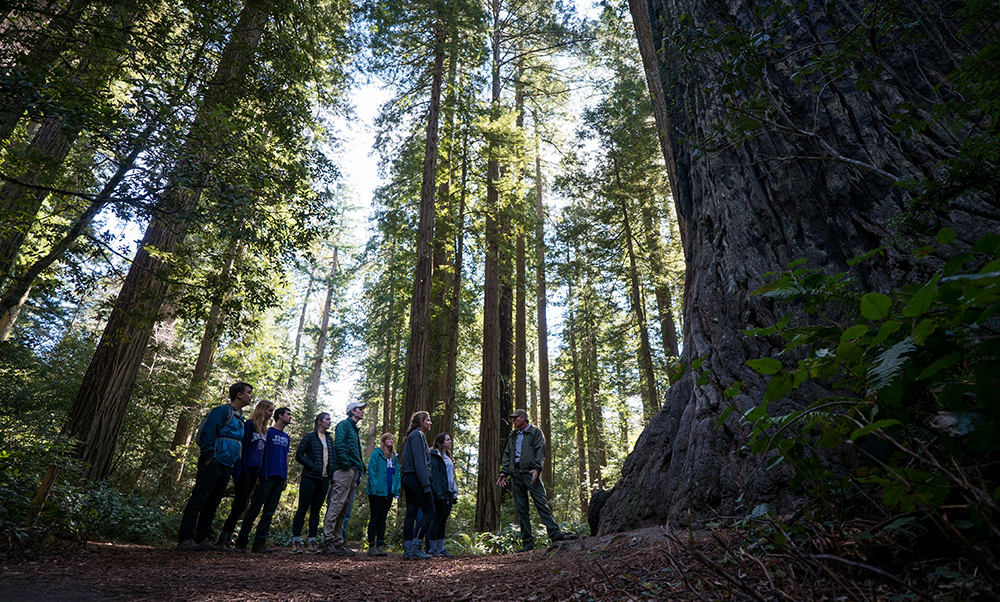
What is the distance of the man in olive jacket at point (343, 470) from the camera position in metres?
7.31

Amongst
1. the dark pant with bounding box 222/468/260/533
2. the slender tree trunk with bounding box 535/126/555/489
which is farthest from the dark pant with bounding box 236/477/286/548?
the slender tree trunk with bounding box 535/126/555/489

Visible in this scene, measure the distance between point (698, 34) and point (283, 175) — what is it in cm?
643

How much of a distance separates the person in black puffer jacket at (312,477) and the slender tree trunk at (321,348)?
20.1 meters

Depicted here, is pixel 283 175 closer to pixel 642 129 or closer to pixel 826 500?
pixel 826 500

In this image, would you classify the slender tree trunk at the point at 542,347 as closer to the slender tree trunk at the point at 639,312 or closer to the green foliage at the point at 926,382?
the slender tree trunk at the point at 639,312

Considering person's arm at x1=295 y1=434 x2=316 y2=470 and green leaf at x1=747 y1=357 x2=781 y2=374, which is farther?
person's arm at x1=295 y1=434 x2=316 y2=470

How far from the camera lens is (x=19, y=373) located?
10828mm

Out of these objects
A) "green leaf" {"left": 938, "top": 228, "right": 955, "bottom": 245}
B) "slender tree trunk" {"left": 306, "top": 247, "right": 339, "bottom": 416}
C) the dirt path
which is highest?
"slender tree trunk" {"left": 306, "top": 247, "right": 339, "bottom": 416}

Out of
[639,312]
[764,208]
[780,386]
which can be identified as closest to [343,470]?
[764,208]

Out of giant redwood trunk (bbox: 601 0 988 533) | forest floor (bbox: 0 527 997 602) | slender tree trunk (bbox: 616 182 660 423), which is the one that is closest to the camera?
forest floor (bbox: 0 527 997 602)

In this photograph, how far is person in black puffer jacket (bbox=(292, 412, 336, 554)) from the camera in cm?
710

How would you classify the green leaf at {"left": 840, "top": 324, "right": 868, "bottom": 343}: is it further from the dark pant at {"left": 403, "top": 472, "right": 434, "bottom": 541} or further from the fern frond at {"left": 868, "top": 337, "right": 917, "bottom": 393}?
the dark pant at {"left": 403, "top": 472, "right": 434, "bottom": 541}

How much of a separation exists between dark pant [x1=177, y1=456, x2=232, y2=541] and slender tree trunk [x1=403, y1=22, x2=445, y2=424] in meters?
4.02

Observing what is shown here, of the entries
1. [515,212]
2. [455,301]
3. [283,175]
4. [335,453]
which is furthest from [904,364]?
[515,212]
